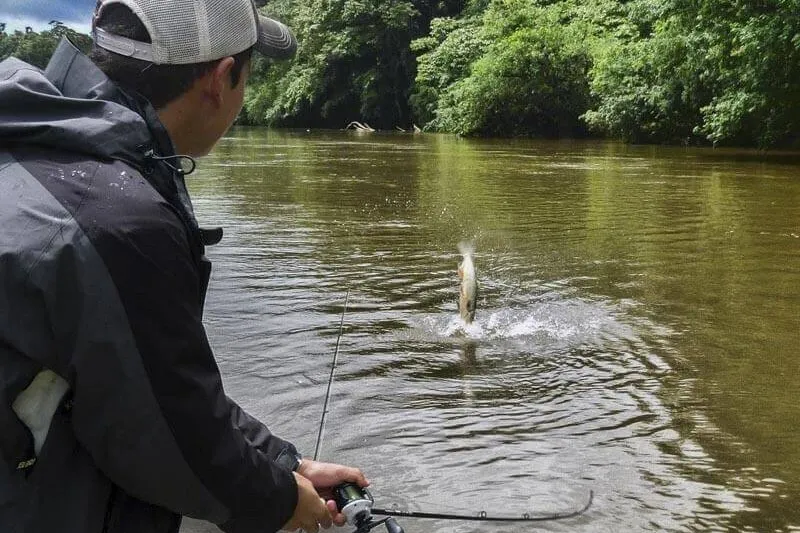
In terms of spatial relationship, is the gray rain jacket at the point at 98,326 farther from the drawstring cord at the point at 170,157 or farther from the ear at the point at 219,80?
the ear at the point at 219,80

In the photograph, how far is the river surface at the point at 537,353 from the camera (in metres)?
3.78

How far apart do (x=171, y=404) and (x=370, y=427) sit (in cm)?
304

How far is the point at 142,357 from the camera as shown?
4.68 feet

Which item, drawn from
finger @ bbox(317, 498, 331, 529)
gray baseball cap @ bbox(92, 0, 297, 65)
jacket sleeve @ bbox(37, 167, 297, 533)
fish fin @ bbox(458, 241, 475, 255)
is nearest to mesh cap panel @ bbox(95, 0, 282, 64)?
gray baseball cap @ bbox(92, 0, 297, 65)

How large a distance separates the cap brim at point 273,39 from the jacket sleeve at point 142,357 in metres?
0.62

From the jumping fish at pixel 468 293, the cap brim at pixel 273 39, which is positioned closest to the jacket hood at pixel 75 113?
the cap brim at pixel 273 39

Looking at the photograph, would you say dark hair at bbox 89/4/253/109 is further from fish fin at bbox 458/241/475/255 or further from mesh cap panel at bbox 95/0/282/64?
fish fin at bbox 458/241/475/255

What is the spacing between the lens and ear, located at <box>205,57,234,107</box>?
173 cm

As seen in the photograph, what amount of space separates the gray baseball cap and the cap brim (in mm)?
167

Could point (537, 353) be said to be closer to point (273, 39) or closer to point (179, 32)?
point (273, 39)

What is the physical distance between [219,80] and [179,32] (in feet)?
0.43

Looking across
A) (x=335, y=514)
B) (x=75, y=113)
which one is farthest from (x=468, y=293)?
(x=75, y=113)

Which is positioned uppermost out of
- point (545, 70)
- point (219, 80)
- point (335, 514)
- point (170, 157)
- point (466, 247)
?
point (545, 70)

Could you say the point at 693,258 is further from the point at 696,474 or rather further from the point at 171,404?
the point at 171,404
